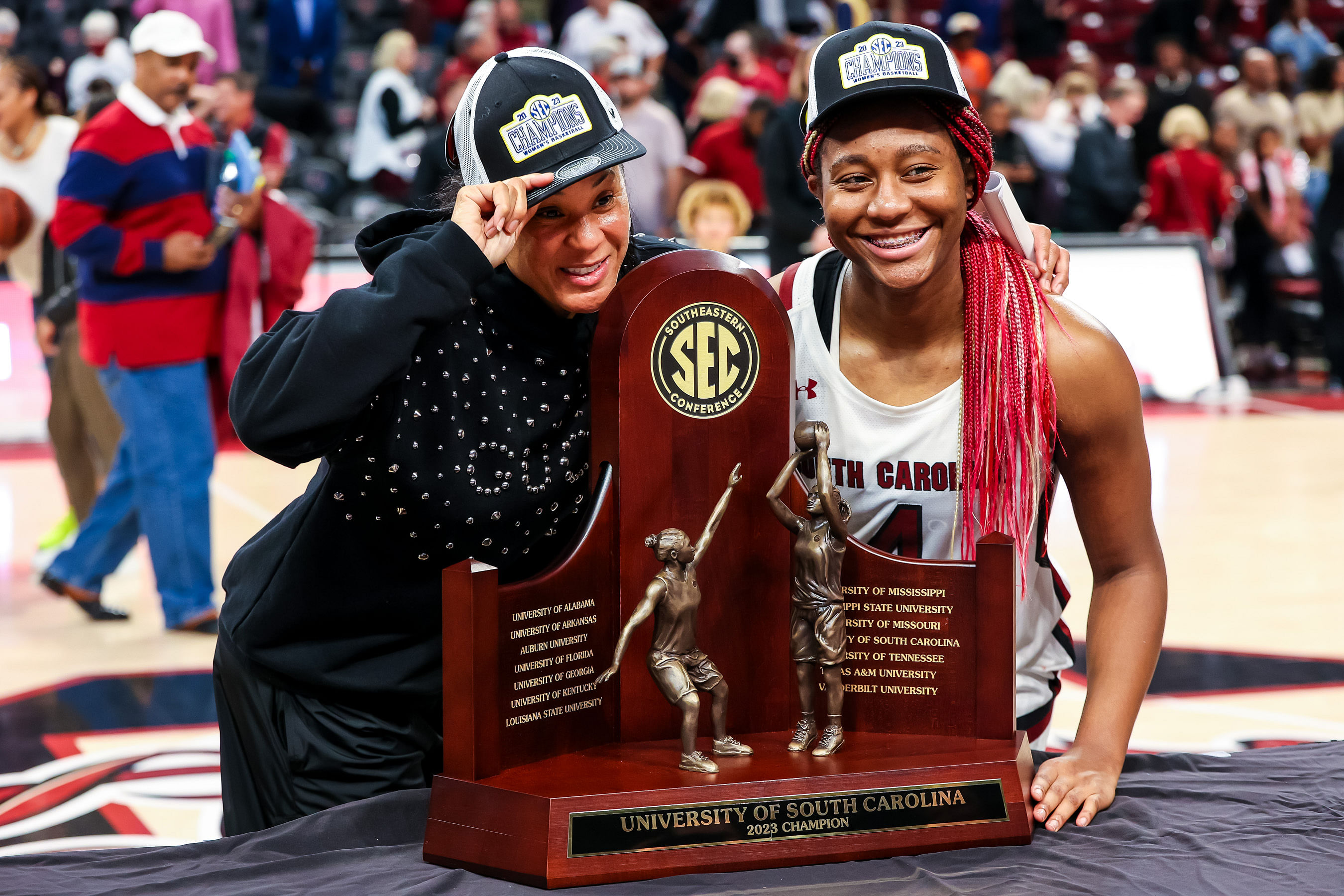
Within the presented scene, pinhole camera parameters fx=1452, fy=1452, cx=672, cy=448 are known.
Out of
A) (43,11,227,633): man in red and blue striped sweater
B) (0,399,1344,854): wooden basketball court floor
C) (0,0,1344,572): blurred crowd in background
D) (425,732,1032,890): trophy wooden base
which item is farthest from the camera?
(0,0,1344,572): blurred crowd in background

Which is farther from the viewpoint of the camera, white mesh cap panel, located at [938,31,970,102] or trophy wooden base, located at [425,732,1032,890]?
white mesh cap panel, located at [938,31,970,102]

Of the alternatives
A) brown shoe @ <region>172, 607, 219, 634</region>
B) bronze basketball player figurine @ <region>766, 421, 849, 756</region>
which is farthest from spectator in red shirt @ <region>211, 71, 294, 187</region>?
bronze basketball player figurine @ <region>766, 421, 849, 756</region>

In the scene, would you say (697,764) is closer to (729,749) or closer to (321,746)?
(729,749)

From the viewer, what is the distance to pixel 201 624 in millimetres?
4836

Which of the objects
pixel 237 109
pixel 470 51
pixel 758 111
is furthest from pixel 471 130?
pixel 470 51

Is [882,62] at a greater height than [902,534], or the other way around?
[882,62]

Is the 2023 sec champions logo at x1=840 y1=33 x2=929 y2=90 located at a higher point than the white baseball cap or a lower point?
lower

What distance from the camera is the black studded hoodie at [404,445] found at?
159cm

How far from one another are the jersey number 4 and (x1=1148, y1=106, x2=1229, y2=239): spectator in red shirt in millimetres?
8573

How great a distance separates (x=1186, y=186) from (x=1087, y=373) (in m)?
8.60

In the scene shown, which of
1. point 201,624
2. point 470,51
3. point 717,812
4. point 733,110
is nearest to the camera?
point 717,812

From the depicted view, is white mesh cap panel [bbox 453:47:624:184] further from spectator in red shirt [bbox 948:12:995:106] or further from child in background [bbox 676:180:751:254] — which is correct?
spectator in red shirt [bbox 948:12:995:106]

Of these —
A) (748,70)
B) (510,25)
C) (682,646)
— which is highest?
(510,25)

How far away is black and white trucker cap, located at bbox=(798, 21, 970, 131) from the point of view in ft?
5.61
